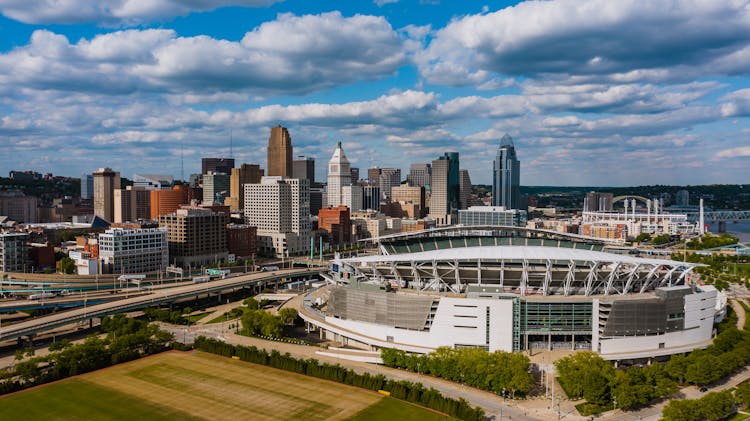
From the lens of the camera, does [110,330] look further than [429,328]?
Yes

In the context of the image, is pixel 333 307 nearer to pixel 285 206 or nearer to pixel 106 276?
pixel 106 276

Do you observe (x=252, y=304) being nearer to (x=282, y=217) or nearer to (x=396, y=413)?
(x=396, y=413)

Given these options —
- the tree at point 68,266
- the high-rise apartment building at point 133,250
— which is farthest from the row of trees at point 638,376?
the tree at point 68,266

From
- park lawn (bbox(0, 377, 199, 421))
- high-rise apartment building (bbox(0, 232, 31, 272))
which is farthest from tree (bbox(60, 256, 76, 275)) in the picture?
park lawn (bbox(0, 377, 199, 421))

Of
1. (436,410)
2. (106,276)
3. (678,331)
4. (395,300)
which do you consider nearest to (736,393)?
(678,331)

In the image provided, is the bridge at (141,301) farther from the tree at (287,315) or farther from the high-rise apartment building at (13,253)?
the high-rise apartment building at (13,253)

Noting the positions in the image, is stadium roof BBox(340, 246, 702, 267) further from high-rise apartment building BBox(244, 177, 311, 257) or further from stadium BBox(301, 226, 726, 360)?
high-rise apartment building BBox(244, 177, 311, 257)
